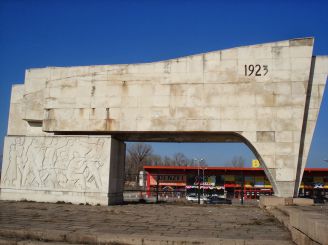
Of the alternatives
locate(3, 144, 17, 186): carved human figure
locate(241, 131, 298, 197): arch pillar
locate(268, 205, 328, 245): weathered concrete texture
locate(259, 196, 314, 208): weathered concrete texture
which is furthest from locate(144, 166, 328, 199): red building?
locate(268, 205, 328, 245): weathered concrete texture

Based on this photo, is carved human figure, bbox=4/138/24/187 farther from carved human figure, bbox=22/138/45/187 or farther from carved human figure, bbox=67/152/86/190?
carved human figure, bbox=67/152/86/190

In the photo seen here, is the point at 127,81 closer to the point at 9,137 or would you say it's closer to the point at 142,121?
the point at 142,121

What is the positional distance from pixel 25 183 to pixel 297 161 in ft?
38.4

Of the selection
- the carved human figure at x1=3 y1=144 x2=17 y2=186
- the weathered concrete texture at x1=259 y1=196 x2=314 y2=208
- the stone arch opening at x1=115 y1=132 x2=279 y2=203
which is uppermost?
the stone arch opening at x1=115 y1=132 x2=279 y2=203

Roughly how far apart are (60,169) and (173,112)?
555 centimetres

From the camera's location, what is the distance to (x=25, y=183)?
1612 cm

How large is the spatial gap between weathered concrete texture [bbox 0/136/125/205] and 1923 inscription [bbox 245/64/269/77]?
655 centimetres

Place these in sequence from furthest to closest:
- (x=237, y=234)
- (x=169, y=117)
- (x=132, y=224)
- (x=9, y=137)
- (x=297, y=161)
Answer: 1. (x=9, y=137)
2. (x=169, y=117)
3. (x=297, y=161)
4. (x=132, y=224)
5. (x=237, y=234)

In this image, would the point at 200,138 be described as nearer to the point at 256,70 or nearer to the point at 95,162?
the point at 256,70

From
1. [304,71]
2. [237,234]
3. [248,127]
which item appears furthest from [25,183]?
[304,71]

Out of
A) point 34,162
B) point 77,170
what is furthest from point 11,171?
point 77,170

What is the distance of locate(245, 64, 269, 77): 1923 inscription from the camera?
15.1 metres

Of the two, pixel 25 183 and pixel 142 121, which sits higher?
pixel 142 121

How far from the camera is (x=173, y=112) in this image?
15.5 meters
